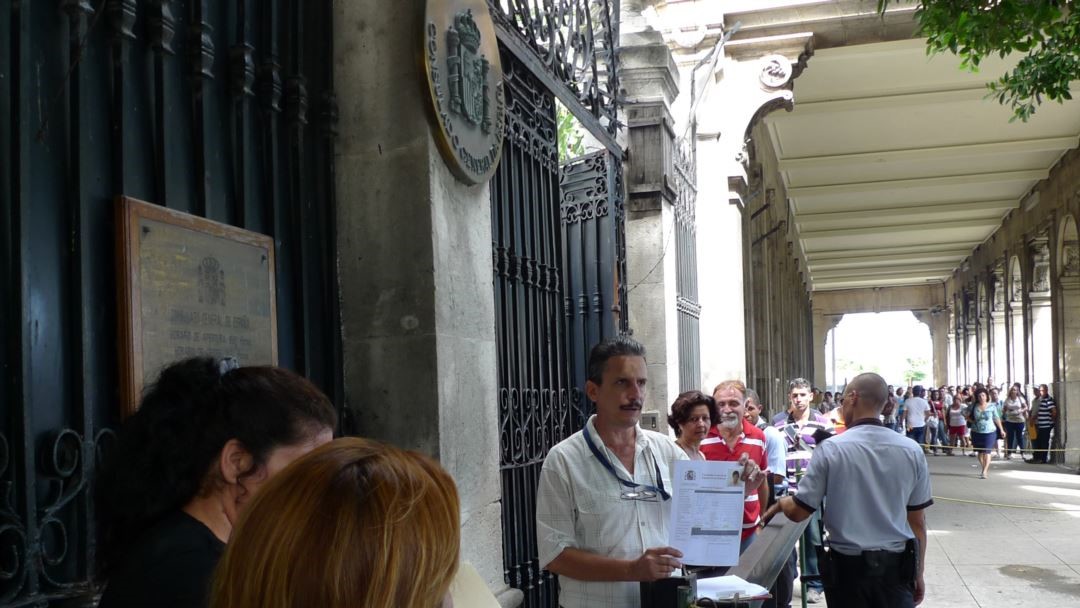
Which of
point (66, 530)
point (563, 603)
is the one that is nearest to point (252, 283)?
point (66, 530)

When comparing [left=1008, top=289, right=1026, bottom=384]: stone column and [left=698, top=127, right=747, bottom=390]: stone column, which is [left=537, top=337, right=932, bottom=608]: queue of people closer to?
[left=698, top=127, right=747, bottom=390]: stone column

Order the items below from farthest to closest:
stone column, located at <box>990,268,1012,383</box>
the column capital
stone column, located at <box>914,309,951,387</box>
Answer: stone column, located at <box>914,309,951,387</box> → stone column, located at <box>990,268,1012,383</box> → the column capital

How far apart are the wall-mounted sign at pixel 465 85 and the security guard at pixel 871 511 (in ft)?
8.98

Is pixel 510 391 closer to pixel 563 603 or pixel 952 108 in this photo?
pixel 563 603

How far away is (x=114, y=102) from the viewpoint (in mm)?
2711

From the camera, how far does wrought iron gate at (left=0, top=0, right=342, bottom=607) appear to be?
236 centimetres

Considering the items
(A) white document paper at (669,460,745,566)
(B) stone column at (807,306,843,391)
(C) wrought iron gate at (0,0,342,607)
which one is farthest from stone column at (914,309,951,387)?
(C) wrought iron gate at (0,0,342,607)

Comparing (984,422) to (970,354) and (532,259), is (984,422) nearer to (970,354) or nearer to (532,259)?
(532,259)

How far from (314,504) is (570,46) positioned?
5254 millimetres

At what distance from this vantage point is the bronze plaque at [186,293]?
2.62 meters

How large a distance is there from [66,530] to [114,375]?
1.22 ft

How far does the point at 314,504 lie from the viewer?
3.96 feet

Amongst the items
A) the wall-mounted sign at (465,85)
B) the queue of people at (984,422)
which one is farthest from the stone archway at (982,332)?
the wall-mounted sign at (465,85)

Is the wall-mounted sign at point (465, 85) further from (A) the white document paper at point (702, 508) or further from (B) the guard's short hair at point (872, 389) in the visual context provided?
(B) the guard's short hair at point (872, 389)
